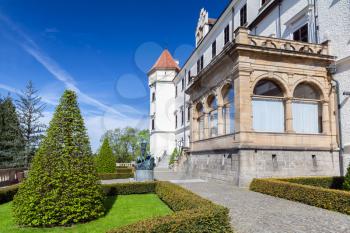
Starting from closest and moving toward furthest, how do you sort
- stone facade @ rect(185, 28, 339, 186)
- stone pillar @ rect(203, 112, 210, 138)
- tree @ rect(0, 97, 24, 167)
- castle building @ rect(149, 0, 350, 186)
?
stone facade @ rect(185, 28, 339, 186) < castle building @ rect(149, 0, 350, 186) < stone pillar @ rect(203, 112, 210, 138) < tree @ rect(0, 97, 24, 167)

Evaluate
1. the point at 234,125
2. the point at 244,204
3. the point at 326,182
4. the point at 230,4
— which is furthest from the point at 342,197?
the point at 230,4

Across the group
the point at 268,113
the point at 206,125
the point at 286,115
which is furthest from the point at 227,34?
the point at 286,115

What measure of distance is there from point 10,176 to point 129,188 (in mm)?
10516

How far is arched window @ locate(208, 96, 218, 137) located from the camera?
17.9 metres

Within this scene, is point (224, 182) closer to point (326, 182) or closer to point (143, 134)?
point (326, 182)

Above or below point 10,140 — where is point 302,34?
above

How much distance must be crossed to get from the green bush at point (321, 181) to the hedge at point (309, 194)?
0.15ft

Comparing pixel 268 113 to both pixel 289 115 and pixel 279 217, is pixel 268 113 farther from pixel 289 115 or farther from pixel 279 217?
pixel 279 217

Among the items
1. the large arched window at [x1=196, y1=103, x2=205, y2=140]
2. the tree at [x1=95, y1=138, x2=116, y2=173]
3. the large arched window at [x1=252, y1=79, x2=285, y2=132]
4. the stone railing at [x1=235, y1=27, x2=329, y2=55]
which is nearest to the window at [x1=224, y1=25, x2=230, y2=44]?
the large arched window at [x1=196, y1=103, x2=205, y2=140]

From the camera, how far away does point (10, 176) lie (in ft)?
60.5

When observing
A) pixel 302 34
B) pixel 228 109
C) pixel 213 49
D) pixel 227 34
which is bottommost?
pixel 228 109

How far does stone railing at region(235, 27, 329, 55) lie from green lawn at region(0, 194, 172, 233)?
8919 millimetres

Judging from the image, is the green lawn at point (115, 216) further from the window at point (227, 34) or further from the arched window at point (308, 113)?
the window at point (227, 34)

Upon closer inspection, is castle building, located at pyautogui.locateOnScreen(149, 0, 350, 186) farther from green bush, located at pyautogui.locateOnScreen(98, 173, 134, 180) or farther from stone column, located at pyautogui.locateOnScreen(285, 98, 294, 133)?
green bush, located at pyautogui.locateOnScreen(98, 173, 134, 180)
